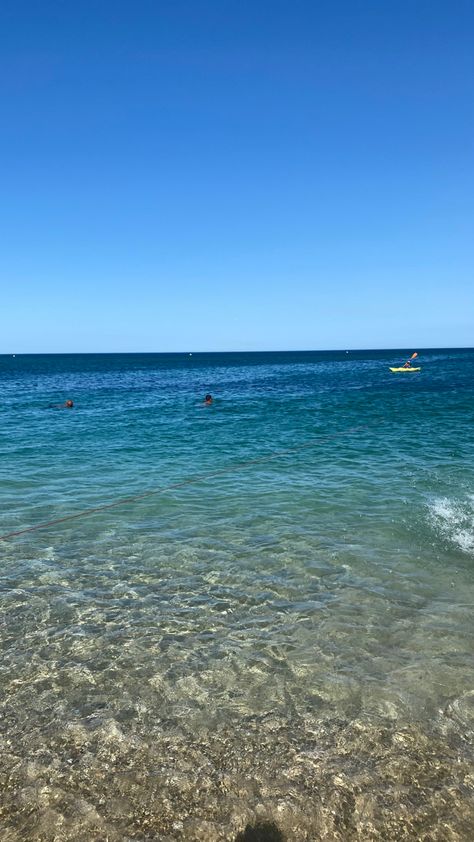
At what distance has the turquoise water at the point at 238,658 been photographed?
5.03 metres

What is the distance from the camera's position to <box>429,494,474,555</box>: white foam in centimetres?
1238

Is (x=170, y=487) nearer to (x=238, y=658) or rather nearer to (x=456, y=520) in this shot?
(x=456, y=520)

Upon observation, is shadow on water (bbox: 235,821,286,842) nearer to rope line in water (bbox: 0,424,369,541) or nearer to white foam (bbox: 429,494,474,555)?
white foam (bbox: 429,494,474,555)

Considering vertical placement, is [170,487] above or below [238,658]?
above

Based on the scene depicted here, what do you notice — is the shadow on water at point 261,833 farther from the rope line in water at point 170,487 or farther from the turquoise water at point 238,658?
the rope line in water at point 170,487

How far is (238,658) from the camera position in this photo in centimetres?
757

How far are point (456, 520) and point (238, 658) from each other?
892cm

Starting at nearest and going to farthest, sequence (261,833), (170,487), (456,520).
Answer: (261,833)
(456,520)
(170,487)

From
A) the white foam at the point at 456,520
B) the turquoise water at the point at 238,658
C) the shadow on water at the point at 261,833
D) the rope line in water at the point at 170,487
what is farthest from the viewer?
the rope line in water at the point at 170,487

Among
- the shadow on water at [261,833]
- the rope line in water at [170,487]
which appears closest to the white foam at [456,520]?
the rope line in water at [170,487]

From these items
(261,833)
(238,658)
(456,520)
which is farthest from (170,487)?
(261,833)

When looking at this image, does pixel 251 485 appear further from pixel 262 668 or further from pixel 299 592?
pixel 262 668

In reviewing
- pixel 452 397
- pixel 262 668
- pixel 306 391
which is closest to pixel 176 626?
pixel 262 668

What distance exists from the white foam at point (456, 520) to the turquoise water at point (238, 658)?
0.29ft
